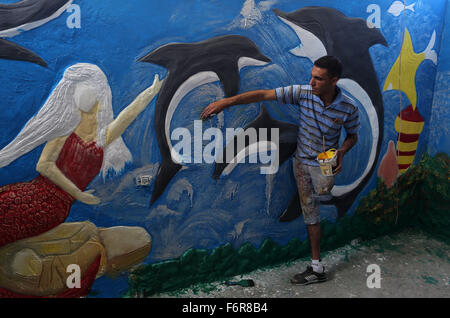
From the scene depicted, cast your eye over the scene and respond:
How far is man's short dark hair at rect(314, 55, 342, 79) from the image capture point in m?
2.63

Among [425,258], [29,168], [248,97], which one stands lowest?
[425,258]

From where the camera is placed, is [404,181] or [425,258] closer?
[425,258]

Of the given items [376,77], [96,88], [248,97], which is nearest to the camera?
[96,88]

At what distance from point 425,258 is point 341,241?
785 millimetres

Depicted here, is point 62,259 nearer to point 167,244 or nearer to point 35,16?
point 167,244

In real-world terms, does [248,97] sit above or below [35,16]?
below

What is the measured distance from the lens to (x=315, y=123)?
2.82 meters

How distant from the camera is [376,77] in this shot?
3.28m

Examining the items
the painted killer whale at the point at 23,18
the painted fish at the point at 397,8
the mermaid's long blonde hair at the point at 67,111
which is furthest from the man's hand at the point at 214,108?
the painted fish at the point at 397,8

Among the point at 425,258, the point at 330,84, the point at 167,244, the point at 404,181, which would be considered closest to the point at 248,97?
the point at 330,84

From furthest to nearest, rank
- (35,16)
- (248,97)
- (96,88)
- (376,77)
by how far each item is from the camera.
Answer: (376,77)
(248,97)
(96,88)
(35,16)

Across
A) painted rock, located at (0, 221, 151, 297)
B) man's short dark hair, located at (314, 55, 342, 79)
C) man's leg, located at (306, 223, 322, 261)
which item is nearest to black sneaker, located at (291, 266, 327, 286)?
man's leg, located at (306, 223, 322, 261)

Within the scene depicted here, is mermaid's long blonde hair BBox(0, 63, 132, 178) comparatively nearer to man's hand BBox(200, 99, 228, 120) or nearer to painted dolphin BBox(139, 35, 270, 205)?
painted dolphin BBox(139, 35, 270, 205)

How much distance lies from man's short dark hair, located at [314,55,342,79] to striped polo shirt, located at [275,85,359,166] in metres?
0.18
